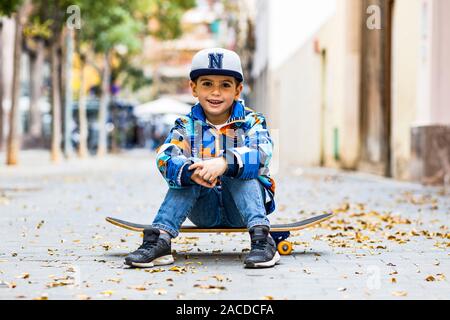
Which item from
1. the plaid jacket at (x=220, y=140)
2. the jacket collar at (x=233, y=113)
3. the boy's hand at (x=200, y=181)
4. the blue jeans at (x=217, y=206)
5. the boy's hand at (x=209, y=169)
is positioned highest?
the jacket collar at (x=233, y=113)

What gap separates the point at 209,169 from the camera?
19.6 feet

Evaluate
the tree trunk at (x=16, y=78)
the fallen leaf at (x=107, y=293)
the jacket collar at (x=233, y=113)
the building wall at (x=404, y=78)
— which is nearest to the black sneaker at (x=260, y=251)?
the jacket collar at (x=233, y=113)

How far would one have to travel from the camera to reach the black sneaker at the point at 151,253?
20.1ft

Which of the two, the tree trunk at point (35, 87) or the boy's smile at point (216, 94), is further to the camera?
the tree trunk at point (35, 87)

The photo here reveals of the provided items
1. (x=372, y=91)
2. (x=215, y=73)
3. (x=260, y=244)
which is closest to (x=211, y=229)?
(x=260, y=244)

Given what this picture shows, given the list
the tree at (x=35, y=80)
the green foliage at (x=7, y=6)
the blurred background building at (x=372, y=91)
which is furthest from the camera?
the tree at (x=35, y=80)

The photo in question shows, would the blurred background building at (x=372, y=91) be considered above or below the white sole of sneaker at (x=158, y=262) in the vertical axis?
above

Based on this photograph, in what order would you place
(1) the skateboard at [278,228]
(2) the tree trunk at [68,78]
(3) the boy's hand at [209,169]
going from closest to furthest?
1. (3) the boy's hand at [209,169]
2. (1) the skateboard at [278,228]
3. (2) the tree trunk at [68,78]

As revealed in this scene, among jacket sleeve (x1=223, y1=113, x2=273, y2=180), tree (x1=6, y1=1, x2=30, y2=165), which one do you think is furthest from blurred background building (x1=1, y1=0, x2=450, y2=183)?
tree (x1=6, y1=1, x2=30, y2=165)

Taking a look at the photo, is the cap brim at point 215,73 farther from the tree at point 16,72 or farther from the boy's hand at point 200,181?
the tree at point 16,72

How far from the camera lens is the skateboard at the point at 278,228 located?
253 inches

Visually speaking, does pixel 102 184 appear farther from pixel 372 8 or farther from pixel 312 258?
pixel 312 258

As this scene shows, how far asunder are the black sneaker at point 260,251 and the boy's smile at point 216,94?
2.48 feet

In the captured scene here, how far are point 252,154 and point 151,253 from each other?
2.76 ft
